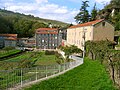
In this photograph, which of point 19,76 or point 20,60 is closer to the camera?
point 19,76

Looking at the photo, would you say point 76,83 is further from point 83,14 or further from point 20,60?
point 83,14

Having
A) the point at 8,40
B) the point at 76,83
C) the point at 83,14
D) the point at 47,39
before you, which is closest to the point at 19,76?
the point at 76,83

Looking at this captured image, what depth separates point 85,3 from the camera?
7294 centimetres

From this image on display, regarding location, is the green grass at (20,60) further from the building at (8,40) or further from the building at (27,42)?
the building at (27,42)

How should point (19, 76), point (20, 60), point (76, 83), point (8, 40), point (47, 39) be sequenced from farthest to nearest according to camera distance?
point (8, 40) < point (47, 39) < point (20, 60) < point (76, 83) < point (19, 76)

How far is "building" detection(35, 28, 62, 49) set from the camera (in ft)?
285

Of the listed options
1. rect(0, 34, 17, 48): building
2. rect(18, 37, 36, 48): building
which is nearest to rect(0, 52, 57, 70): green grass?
rect(0, 34, 17, 48): building

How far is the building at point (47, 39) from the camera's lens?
87000mm

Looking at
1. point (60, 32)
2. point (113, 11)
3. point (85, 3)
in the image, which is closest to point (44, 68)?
point (113, 11)

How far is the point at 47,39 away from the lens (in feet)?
287

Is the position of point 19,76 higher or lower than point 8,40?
lower

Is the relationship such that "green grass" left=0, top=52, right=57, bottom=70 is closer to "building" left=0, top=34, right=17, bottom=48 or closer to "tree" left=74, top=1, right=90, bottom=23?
"tree" left=74, top=1, right=90, bottom=23

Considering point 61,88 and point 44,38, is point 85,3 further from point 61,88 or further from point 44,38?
point 61,88

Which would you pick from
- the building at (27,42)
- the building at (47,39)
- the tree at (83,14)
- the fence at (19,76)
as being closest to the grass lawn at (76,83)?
the fence at (19,76)
